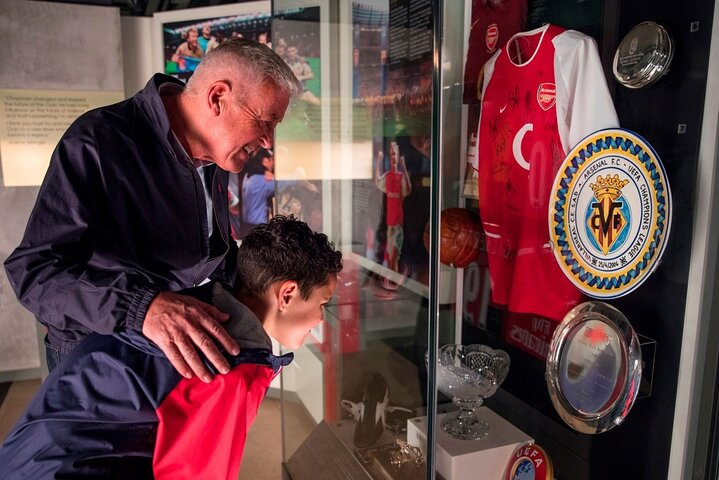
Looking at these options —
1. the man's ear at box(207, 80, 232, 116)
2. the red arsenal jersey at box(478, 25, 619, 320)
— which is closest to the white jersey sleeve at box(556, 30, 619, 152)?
the red arsenal jersey at box(478, 25, 619, 320)

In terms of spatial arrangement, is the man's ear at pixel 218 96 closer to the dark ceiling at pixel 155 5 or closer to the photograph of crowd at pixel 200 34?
the photograph of crowd at pixel 200 34

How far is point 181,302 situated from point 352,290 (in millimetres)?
1391

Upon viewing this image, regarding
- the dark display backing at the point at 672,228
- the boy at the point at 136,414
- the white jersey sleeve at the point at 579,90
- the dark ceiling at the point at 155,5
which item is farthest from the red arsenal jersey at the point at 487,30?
the dark ceiling at the point at 155,5

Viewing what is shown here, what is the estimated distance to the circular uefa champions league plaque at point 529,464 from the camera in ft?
5.41

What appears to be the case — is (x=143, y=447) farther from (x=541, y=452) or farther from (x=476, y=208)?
(x=476, y=208)

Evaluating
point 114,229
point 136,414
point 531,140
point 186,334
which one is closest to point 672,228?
point 531,140

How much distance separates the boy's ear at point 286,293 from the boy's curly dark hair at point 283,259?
0.01 meters

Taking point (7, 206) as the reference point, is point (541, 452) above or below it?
below

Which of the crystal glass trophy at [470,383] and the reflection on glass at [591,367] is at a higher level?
the reflection on glass at [591,367]

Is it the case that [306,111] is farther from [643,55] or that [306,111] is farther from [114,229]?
[643,55]

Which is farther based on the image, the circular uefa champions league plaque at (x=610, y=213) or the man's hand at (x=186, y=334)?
the circular uefa champions league plaque at (x=610, y=213)

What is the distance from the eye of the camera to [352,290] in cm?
249

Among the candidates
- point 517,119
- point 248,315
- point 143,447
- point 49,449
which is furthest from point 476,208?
point 49,449

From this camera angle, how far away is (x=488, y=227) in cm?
196
